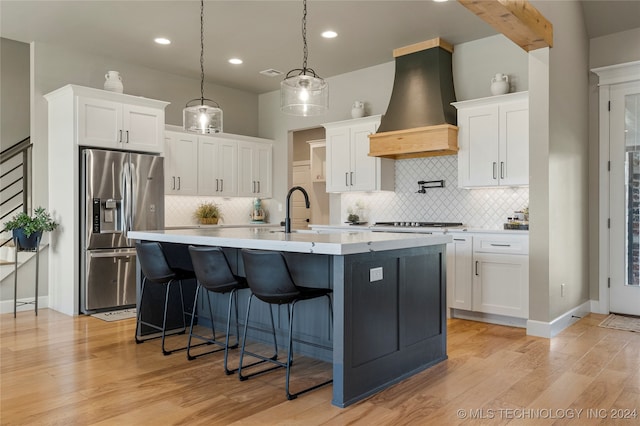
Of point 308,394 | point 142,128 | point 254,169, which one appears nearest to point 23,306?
point 142,128

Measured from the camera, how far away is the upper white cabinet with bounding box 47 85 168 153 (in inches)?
202

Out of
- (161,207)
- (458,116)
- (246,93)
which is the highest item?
(246,93)

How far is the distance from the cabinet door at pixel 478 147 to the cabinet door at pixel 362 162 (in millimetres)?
1132

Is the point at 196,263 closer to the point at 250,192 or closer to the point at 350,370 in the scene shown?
the point at 350,370

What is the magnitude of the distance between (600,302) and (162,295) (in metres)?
4.42

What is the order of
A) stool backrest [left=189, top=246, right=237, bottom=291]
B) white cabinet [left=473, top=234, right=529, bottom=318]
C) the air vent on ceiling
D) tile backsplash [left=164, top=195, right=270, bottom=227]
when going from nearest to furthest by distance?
stool backrest [left=189, top=246, right=237, bottom=291], white cabinet [left=473, top=234, right=529, bottom=318], the air vent on ceiling, tile backsplash [left=164, top=195, right=270, bottom=227]

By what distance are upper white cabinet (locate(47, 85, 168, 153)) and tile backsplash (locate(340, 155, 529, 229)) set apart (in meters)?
2.67

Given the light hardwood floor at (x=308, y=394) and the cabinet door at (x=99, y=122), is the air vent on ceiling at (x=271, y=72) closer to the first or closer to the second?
the cabinet door at (x=99, y=122)

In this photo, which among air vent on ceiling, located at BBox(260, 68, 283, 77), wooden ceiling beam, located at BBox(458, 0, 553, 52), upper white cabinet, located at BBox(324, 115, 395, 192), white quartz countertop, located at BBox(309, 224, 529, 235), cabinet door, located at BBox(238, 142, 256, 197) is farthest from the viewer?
cabinet door, located at BBox(238, 142, 256, 197)

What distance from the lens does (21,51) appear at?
22.5ft

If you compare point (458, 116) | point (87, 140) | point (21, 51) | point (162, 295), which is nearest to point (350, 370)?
point (162, 295)

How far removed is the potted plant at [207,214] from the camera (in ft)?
23.0

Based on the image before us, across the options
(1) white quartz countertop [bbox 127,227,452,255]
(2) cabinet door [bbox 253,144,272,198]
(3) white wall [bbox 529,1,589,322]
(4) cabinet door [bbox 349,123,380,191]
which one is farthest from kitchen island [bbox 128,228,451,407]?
(2) cabinet door [bbox 253,144,272,198]

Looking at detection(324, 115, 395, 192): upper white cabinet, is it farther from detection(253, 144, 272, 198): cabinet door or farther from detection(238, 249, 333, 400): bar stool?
detection(238, 249, 333, 400): bar stool
